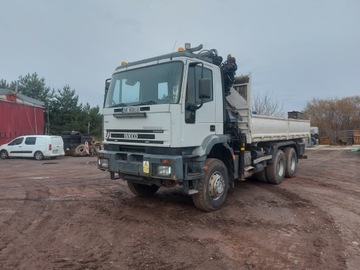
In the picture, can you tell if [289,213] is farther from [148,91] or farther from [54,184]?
[54,184]

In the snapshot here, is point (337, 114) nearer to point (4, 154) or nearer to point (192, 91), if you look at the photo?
point (4, 154)

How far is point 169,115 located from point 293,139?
721cm

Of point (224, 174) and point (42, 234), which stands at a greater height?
point (224, 174)

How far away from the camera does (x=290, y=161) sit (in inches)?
437

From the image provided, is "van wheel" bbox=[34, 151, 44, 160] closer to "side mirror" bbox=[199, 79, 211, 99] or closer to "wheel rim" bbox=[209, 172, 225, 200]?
"wheel rim" bbox=[209, 172, 225, 200]

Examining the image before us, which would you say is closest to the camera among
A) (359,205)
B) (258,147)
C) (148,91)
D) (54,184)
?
(148,91)

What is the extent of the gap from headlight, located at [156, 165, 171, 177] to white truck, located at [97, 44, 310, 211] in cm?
2

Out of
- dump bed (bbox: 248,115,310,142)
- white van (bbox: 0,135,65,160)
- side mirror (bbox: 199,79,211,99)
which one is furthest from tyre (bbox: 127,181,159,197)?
white van (bbox: 0,135,65,160)

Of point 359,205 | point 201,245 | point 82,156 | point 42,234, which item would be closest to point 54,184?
point 42,234

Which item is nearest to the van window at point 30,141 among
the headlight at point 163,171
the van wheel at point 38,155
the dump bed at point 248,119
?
the van wheel at point 38,155

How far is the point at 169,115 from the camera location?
5.90 m

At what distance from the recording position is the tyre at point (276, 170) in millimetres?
9820

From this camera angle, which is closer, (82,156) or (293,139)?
(293,139)

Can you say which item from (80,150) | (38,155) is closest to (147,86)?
(38,155)
